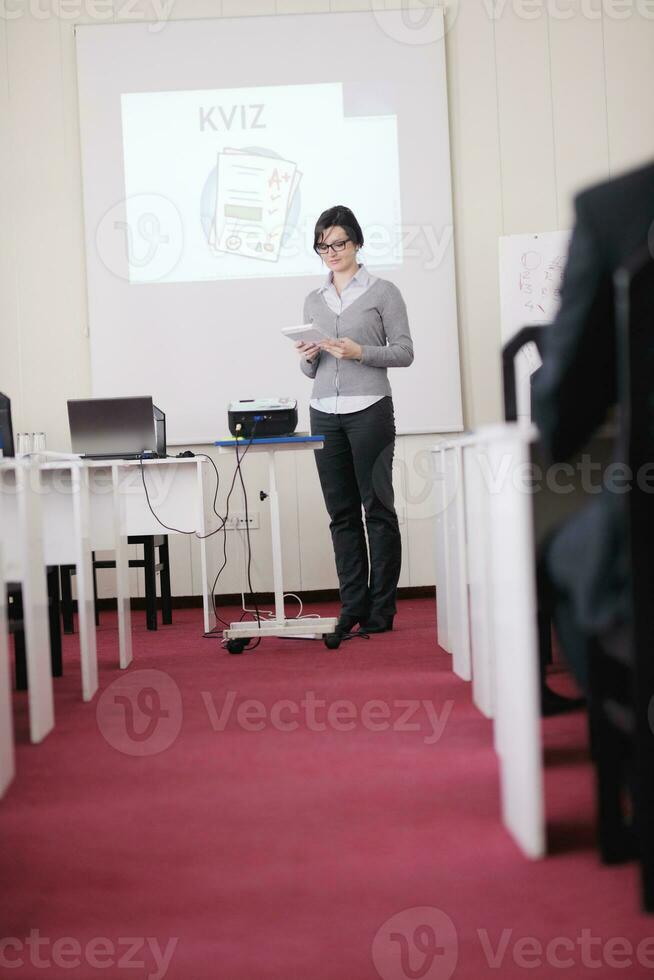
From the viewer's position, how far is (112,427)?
423 cm

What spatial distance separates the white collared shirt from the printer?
27 cm

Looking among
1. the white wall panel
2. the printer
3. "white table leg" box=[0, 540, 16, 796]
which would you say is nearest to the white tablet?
the printer

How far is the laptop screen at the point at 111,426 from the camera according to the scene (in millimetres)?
4203

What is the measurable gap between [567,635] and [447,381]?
3.87m

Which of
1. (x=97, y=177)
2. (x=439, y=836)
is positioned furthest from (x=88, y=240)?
(x=439, y=836)

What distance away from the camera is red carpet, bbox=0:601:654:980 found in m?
1.21

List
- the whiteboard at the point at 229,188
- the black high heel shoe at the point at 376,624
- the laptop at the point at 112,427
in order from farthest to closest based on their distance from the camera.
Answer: the whiteboard at the point at 229,188
the laptop at the point at 112,427
the black high heel shoe at the point at 376,624

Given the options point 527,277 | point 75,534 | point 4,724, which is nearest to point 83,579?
point 75,534

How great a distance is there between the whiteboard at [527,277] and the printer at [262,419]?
6.90ft

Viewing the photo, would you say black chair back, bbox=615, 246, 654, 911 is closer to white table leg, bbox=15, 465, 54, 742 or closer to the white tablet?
white table leg, bbox=15, 465, 54, 742

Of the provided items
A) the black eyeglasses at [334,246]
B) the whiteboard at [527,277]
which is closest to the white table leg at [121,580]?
the black eyeglasses at [334,246]

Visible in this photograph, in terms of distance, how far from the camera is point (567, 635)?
1412 millimetres

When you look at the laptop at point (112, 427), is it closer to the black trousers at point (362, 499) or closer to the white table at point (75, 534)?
the black trousers at point (362, 499)

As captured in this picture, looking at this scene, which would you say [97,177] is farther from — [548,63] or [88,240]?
[548,63]
